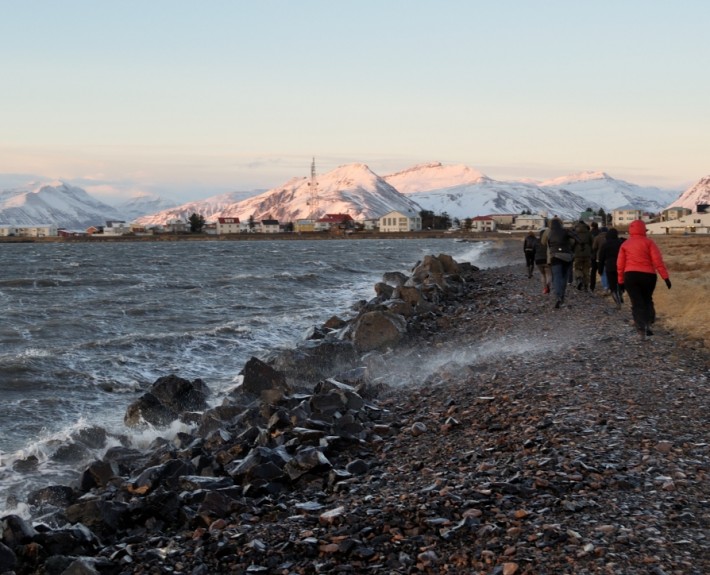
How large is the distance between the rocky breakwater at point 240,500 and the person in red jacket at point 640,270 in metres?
5.24

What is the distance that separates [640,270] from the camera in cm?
1449

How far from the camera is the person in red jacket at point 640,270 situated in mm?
14406

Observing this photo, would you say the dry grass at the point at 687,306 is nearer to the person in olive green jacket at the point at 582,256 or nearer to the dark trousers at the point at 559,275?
the person in olive green jacket at the point at 582,256

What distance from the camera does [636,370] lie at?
38.5 ft

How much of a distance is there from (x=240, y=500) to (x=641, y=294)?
32.3 ft

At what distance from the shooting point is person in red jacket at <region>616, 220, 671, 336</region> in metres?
14.4

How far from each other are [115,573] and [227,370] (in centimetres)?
1245

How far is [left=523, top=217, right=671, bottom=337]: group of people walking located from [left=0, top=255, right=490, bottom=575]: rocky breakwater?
532cm

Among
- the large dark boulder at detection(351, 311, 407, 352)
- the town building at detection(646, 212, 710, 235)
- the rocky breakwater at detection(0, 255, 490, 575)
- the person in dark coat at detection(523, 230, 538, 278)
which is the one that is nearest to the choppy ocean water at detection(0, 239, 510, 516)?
the rocky breakwater at detection(0, 255, 490, 575)

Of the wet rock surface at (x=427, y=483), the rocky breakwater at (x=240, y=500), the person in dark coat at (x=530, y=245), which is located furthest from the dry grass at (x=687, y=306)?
the rocky breakwater at (x=240, y=500)

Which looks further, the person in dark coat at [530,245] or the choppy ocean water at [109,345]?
the person in dark coat at [530,245]

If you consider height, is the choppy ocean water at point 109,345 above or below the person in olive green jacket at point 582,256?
below

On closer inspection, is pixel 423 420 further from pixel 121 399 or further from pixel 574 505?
pixel 121 399

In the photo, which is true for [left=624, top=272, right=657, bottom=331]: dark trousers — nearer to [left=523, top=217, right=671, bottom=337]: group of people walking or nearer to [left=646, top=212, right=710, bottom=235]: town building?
[left=523, top=217, right=671, bottom=337]: group of people walking
